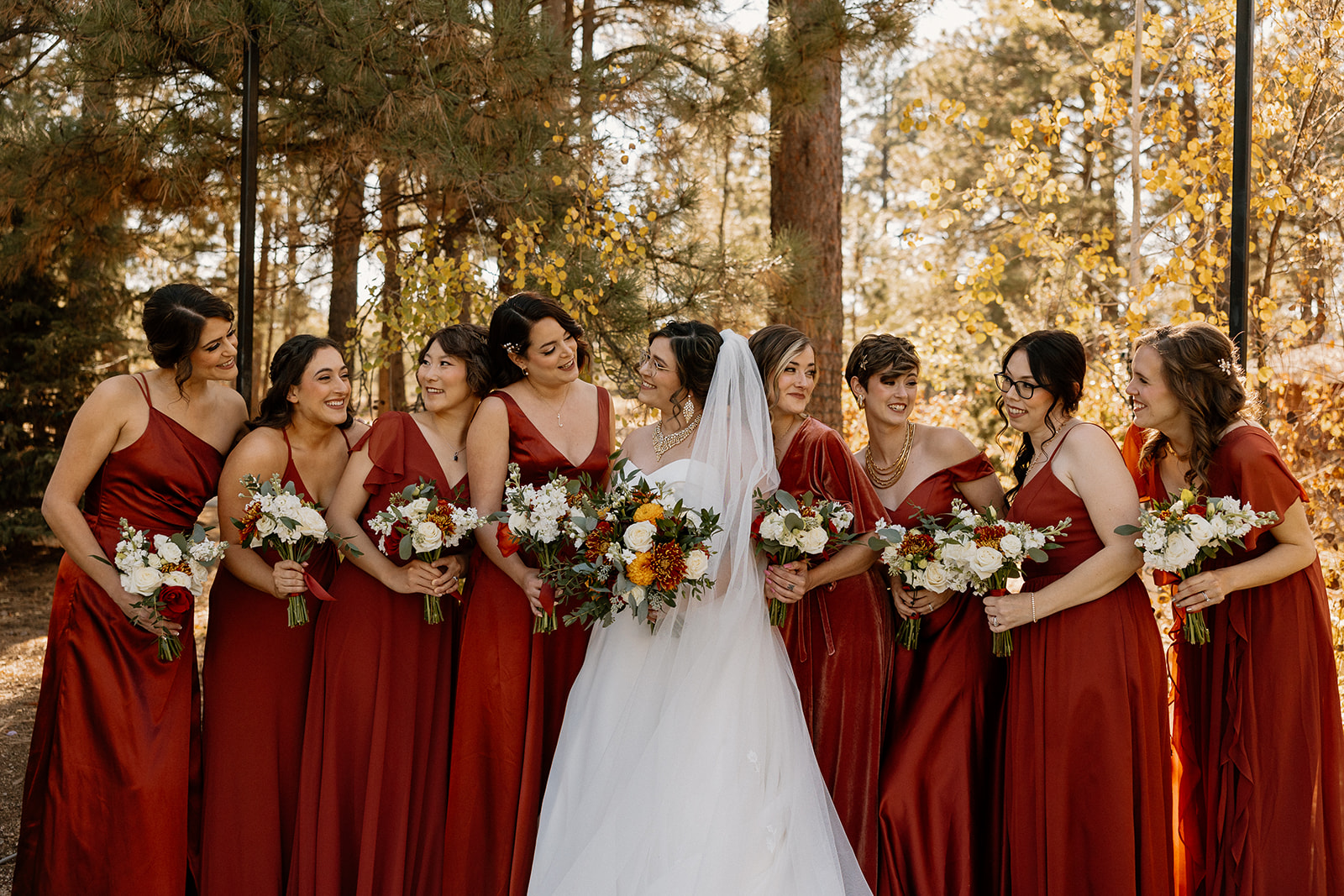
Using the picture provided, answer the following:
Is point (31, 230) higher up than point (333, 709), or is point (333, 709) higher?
point (31, 230)

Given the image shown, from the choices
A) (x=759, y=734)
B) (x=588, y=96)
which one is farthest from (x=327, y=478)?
(x=588, y=96)

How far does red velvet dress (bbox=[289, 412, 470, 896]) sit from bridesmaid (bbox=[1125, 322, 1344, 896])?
291 centimetres

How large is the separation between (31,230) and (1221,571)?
27.4ft

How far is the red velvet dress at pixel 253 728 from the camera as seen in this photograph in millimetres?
4148

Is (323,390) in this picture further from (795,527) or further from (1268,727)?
(1268,727)

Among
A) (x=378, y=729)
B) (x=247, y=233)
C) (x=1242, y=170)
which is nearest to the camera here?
(x=378, y=729)

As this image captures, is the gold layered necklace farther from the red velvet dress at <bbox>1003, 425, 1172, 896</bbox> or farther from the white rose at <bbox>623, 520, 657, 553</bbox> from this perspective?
the white rose at <bbox>623, 520, 657, 553</bbox>

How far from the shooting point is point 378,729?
416 cm

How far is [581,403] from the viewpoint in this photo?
15.1 ft

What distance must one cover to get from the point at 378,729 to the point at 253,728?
547 mm

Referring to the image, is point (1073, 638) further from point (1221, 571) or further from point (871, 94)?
point (871, 94)

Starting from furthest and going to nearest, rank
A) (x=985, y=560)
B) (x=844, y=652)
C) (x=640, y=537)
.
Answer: (x=844, y=652) → (x=985, y=560) → (x=640, y=537)

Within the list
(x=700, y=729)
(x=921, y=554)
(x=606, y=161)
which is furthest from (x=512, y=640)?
(x=606, y=161)

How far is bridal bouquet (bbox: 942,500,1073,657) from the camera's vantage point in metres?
3.73
